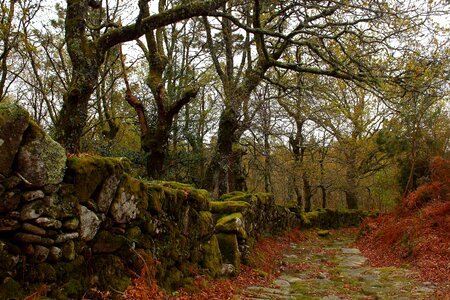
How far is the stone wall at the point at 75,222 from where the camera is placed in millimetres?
3238

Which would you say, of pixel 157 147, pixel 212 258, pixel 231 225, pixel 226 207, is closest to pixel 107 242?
pixel 212 258

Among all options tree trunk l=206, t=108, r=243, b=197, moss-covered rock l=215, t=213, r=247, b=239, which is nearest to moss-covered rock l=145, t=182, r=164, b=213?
moss-covered rock l=215, t=213, r=247, b=239

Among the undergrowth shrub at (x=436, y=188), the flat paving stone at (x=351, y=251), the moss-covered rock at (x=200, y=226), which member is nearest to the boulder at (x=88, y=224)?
the moss-covered rock at (x=200, y=226)

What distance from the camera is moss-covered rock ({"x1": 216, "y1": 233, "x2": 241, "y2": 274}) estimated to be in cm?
795

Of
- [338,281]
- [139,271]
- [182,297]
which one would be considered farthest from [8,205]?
[338,281]

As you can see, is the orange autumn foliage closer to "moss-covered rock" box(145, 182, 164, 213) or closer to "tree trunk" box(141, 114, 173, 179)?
"moss-covered rock" box(145, 182, 164, 213)

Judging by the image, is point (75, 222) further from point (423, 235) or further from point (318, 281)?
point (423, 235)

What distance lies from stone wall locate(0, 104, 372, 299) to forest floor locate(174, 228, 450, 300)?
915mm

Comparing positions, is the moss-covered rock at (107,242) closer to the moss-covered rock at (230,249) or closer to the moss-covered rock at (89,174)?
the moss-covered rock at (89,174)

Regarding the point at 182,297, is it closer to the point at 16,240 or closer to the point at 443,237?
the point at 16,240

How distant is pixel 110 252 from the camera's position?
14.3 feet

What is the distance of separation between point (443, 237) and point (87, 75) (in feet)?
29.3

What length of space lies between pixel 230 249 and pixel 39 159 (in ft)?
17.7

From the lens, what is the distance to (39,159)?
343cm
